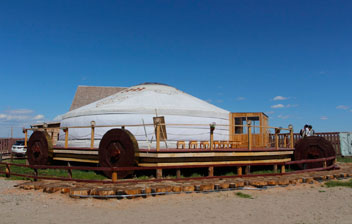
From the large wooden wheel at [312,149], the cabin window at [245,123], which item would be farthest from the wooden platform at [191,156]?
the cabin window at [245,123]

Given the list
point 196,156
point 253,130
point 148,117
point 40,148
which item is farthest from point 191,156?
point 40,148

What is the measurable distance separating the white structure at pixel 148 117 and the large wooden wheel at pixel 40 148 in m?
1.80

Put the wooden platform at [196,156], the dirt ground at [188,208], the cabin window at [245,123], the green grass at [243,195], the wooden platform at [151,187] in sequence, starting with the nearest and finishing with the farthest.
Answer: the dirt ground at [188,208], the wooden platform at [151,187], the green grass at [243,195], the wooden platform at [196,156], the cabin window at [245,123]

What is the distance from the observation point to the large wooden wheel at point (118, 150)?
7.50 meters

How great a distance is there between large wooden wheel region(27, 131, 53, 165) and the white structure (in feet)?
5.89

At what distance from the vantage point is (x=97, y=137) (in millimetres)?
11188

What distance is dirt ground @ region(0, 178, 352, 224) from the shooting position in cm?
454

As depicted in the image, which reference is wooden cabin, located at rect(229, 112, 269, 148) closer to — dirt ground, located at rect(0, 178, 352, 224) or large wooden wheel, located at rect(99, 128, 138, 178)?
dirt ground, located at rect(0, 178, 352, 224)

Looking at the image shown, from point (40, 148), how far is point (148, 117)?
12.6 ft

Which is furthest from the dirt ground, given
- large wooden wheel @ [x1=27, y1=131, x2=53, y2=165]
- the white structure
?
the white structure

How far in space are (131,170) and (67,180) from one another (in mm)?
1543

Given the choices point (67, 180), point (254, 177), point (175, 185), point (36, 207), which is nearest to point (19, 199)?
point (36, 207)

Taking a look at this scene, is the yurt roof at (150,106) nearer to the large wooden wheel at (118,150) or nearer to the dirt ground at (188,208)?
the large wooden wheel at (118,150)

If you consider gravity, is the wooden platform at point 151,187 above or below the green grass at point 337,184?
above
